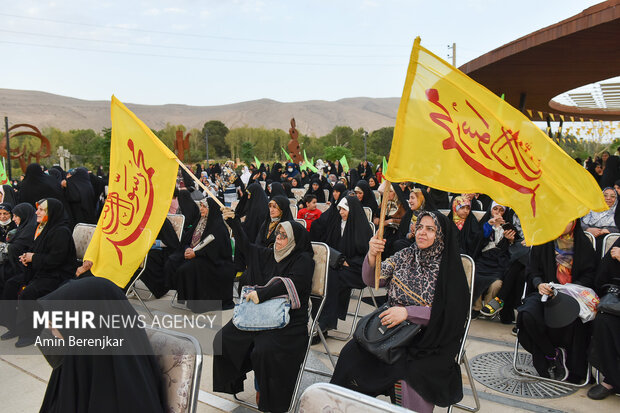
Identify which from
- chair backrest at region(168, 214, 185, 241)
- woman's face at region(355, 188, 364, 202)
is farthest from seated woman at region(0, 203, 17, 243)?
woman's face at region(355, 188, 364, 202)

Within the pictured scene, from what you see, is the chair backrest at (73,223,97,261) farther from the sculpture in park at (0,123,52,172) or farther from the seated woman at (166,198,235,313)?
the sculpture in park at (0,123,52,172)

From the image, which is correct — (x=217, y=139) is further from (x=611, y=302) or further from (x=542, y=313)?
(x=611, y=302)

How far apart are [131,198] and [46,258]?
154 centimetres

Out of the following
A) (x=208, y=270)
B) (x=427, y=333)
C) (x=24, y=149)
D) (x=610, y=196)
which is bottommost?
(x=208, y=270)

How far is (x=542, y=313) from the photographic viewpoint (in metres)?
3.43

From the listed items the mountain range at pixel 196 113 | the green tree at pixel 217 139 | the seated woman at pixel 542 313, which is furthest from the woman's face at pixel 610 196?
the mountain range at pixel 196 113

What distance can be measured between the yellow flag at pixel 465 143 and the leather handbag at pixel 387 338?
0.78 metres

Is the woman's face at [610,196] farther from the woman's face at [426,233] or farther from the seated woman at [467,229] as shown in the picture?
the woman's face at [426,233]

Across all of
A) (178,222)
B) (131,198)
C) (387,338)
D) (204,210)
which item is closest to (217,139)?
(178,222)

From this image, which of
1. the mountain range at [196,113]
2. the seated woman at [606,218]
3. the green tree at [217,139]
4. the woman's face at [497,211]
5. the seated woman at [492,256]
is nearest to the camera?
the seated woman at [492,256]

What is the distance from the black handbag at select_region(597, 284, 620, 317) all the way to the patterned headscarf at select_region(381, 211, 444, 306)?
1311 mm

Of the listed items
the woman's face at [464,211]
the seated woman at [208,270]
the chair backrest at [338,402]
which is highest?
the woman's face at [464,211]

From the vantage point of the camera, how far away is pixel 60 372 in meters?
1.96

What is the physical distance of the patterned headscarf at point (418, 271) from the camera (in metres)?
2.75
